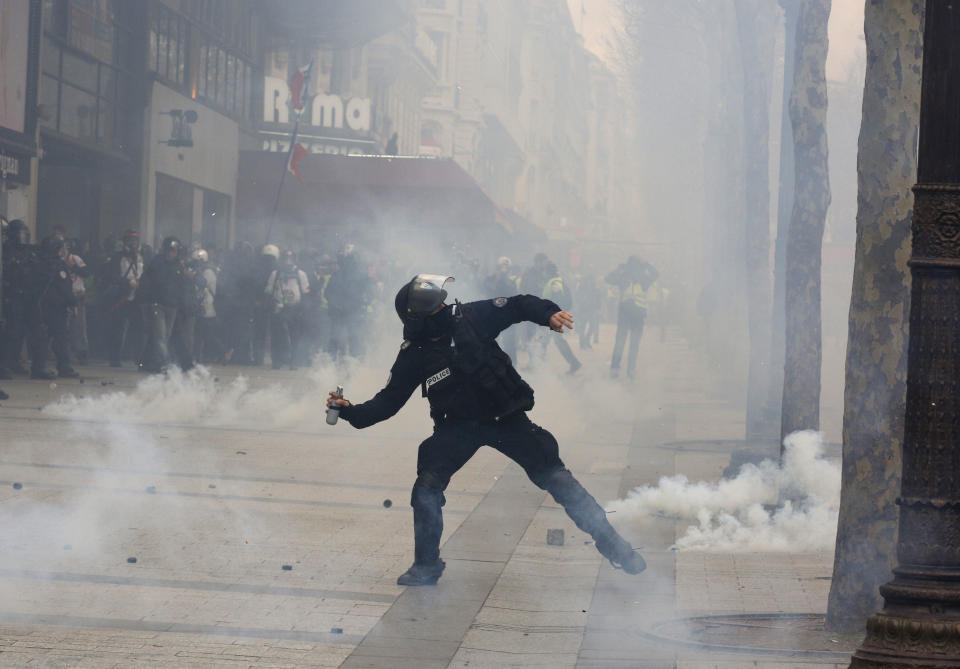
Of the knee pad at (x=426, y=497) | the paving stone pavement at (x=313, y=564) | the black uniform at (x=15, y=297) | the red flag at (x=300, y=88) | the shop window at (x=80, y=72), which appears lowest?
the paving stone pavement at (x=313, y=564)

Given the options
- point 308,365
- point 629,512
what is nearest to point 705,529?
point 629,512

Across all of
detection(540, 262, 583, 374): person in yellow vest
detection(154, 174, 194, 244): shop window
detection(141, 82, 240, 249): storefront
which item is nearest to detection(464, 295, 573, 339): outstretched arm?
detection(540, 262, 583, 374): person in yellow vest

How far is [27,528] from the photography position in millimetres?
7875

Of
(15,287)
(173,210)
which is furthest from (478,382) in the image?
(173,210)

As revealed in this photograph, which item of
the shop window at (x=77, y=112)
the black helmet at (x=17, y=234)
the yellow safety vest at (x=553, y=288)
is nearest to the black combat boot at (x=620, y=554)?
the black helmet at (x=17, y=234)

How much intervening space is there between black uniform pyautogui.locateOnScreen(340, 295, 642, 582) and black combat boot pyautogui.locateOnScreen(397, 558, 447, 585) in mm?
19

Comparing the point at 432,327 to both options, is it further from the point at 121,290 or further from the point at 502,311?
the point at 121,290

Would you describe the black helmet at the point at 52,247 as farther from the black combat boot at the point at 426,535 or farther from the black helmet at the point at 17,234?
the black combat boot at the point at 426,535

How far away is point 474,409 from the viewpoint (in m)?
6.92

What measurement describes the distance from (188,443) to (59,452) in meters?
1.36

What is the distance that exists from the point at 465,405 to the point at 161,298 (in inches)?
465

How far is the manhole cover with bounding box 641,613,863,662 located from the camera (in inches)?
225

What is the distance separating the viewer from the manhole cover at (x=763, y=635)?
5723mm

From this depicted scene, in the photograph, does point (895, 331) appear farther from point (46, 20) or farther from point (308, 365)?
point (46, 20)
